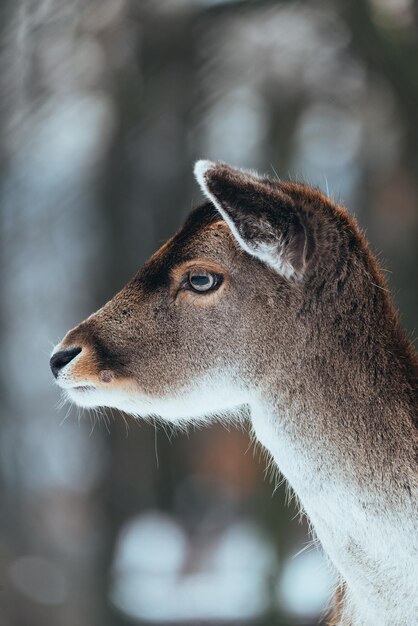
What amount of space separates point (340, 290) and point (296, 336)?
0.66 feet

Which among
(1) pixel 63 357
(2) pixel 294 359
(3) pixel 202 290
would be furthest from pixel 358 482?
(1) pixel 63 357

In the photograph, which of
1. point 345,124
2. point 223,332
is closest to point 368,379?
point 223,332

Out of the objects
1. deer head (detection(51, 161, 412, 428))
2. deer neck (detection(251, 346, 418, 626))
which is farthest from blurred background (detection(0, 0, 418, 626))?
deer neck (detection(251, 346, 418, 626))

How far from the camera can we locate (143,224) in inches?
336

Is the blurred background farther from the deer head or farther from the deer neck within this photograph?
the deer neck

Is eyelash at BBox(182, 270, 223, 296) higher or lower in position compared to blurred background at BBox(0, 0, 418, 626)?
higher

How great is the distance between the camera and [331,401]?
3213 mm

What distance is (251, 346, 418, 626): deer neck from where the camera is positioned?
306cm

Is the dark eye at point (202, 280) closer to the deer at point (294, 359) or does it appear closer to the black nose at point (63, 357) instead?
the deer at point (294, 359)

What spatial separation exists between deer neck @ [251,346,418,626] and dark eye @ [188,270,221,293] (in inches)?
15.6

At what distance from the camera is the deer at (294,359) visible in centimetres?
310

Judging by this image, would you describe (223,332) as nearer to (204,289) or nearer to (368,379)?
(204,289)

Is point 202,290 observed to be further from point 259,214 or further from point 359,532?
point 359,532

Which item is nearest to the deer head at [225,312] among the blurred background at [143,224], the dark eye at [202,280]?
the dark eye at [202,280]
